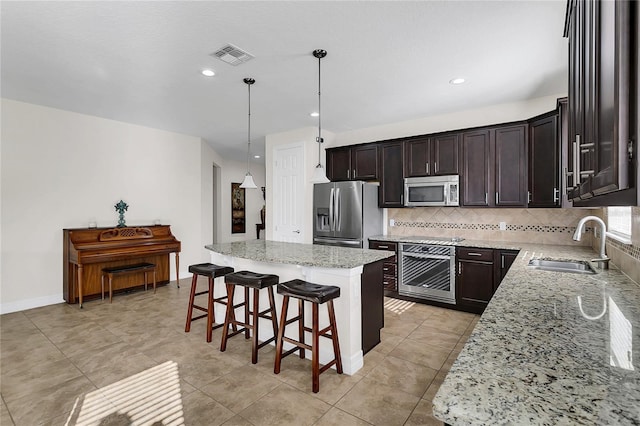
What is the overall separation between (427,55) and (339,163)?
→ 2563 millimetres

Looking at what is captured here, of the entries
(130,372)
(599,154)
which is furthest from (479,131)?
(130,372)

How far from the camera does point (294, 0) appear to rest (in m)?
2.07

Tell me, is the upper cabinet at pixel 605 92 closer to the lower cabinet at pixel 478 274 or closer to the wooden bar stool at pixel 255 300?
the wooden bar stool at pixel 255 300

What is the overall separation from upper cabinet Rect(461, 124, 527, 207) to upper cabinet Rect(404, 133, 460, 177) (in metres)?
0.13

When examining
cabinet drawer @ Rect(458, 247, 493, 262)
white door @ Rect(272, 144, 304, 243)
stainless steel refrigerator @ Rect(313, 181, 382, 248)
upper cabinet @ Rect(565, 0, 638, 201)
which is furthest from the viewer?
white door @ Rect(272, 144, 304, 243)

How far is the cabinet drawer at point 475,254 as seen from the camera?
12.2 feet

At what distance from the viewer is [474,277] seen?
12.5ft

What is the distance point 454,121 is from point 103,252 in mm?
5205

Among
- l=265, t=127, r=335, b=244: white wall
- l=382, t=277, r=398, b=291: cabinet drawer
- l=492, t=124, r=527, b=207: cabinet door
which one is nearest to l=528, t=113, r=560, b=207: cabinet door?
l=492, t=124, r=527, b=207: cabinet door

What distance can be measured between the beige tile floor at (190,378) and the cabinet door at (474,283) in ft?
1.00

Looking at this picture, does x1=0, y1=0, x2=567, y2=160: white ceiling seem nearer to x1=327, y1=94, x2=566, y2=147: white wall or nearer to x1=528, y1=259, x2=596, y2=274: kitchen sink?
x1=327, y1=94, x2=566, y2=147: white wall

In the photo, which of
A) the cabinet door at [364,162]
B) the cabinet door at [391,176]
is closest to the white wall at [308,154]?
the cabinet door at [364,162]

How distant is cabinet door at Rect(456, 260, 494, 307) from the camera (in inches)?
147

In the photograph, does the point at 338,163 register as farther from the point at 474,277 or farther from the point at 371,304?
the point at 371,304
